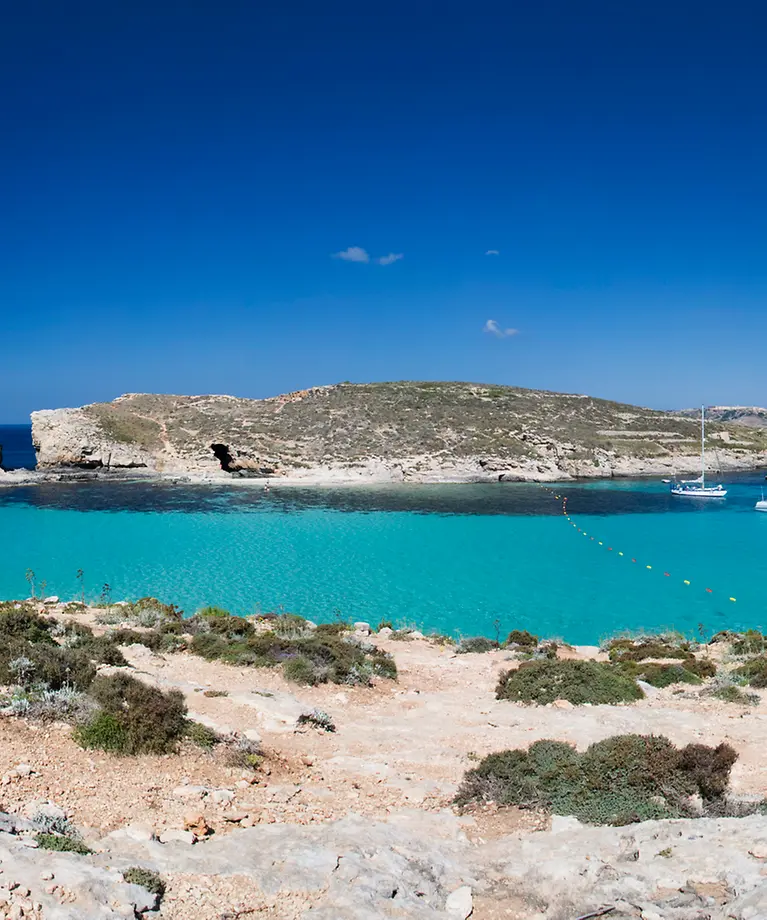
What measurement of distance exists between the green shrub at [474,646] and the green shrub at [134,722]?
918 cm

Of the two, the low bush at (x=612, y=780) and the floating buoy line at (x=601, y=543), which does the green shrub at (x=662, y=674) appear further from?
the floating buoy line at (x=601, y=543)

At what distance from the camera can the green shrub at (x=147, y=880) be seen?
4.80 metres

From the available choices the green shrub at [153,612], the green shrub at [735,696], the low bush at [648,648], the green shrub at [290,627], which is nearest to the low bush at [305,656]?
the green shrub at [290,627]

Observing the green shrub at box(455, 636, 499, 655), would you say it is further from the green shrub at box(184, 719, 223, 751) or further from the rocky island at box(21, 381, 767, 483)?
the rocky island at box(21, 381, 767, 483)

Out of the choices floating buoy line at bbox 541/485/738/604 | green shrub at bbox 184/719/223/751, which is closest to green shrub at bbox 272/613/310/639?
green shrub at bbox 184/719/223/751

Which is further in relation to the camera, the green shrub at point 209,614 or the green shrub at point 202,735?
the green shrub at point 209,614

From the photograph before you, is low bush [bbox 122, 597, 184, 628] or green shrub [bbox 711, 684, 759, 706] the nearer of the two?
green shrub [bbox 711, 684, 759, 706]

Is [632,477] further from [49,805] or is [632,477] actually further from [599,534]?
[49,805]

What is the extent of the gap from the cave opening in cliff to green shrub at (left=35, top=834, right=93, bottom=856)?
63.6 m

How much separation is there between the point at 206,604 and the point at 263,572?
609cm

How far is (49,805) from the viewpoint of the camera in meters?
5.95

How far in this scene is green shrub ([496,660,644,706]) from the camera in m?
11.9

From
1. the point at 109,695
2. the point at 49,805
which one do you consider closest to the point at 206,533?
the point at 109,695

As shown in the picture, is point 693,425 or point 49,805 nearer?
point 49,805
